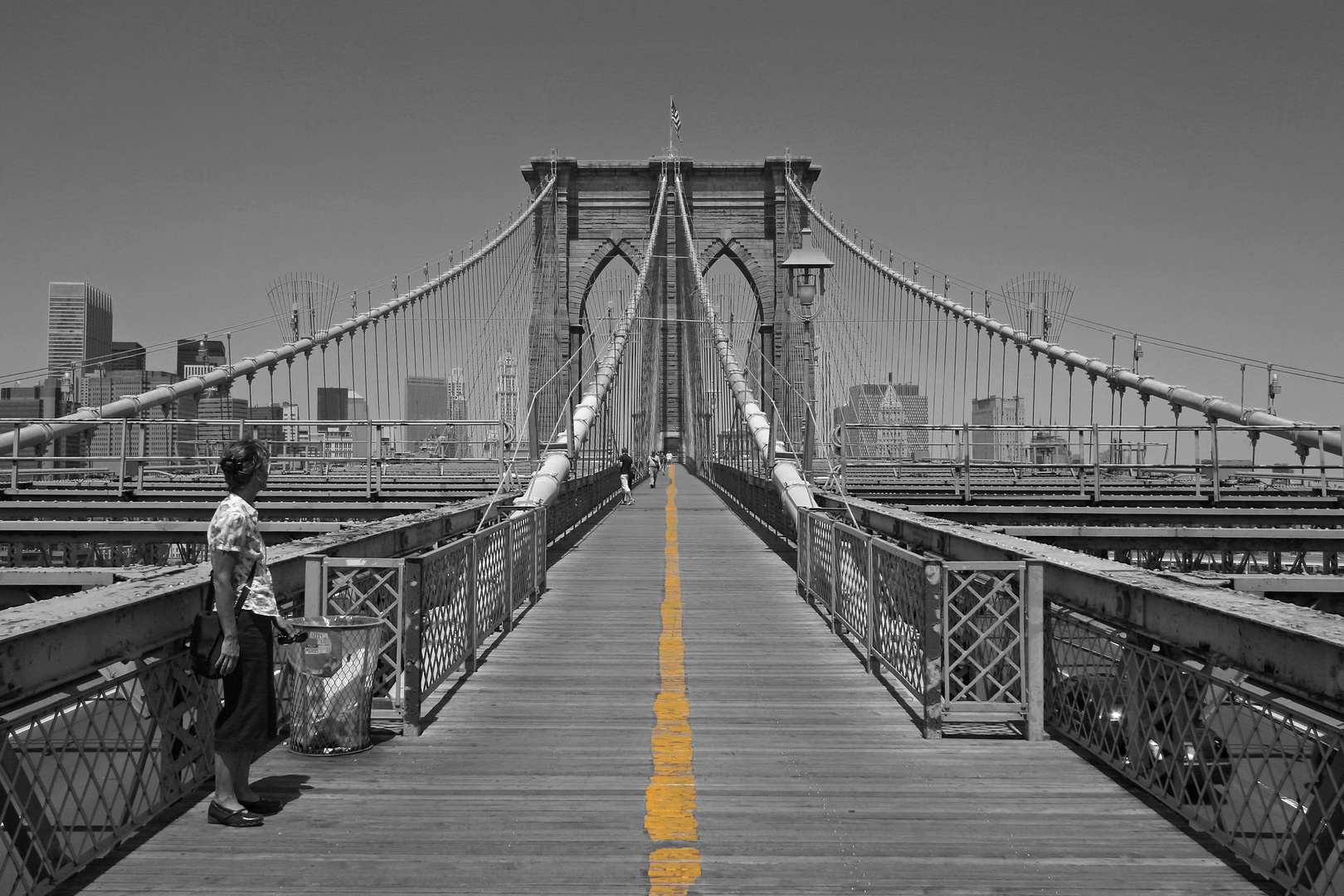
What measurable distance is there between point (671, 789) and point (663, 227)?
52328mm

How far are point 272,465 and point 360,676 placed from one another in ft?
75.0

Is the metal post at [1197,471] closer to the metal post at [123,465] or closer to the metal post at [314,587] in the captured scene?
the metal post at [314,587]

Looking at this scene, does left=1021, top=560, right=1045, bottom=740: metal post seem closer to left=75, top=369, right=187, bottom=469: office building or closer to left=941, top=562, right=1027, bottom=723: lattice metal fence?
left=941, top=562, right=1027, bottom=723: lattice metal fence

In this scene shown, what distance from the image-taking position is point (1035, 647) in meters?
5.50

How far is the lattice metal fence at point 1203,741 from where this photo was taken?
11.3 feet

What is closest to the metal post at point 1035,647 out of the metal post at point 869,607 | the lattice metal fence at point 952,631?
the lattice metal fence at point 952,631

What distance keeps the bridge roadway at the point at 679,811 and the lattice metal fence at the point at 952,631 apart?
20 centimetres

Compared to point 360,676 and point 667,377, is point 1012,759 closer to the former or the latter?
point 360,676

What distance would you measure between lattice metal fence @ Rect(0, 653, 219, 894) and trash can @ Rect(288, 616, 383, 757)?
1.42 ft

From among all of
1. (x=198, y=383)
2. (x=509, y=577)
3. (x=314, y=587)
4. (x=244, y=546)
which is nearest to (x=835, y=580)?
(x=509, y=577)

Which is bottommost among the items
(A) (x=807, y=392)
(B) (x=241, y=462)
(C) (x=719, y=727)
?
(C) (x=719, y=727)

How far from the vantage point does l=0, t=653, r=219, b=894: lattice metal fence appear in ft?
11.3

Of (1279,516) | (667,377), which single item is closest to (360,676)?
(1279,516)

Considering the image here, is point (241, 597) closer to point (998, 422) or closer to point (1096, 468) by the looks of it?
point (1096, 468)
